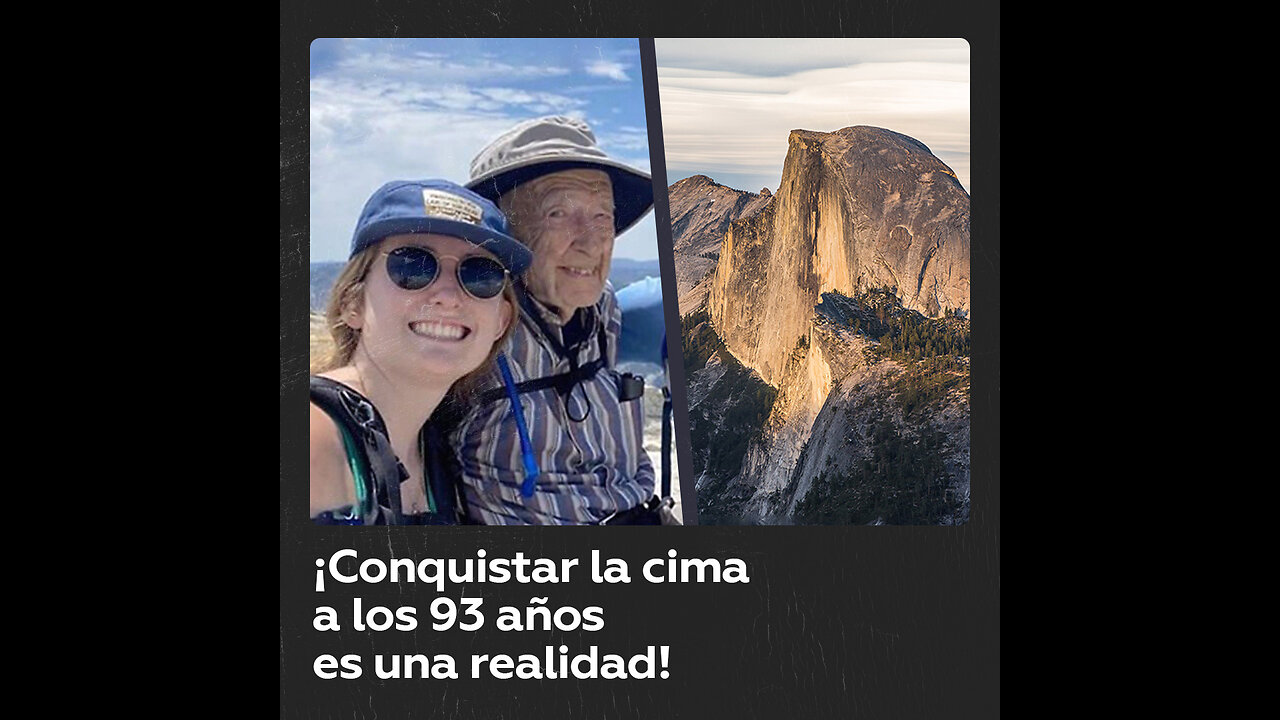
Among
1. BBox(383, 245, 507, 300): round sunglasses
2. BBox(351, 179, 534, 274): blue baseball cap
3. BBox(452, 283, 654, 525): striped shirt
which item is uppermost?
BBox(351, 179, 534, 274): blue baseball cap

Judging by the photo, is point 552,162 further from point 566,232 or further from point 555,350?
point 555,350

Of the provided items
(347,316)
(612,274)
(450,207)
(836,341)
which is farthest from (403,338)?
(836,341)

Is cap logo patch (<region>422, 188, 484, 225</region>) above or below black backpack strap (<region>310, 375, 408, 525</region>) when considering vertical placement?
above

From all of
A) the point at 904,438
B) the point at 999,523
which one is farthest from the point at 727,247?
the point at 999,523

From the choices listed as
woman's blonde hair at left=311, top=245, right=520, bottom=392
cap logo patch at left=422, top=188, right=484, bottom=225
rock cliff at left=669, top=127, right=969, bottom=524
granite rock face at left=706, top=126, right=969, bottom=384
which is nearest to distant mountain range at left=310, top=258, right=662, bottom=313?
woman's blonde hair at left=311, top=245, right=520, bottom=392

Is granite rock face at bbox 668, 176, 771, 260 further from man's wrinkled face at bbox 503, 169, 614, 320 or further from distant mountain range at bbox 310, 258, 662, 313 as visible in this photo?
man's wrinkled face at bbox 503, 169, 614, 320

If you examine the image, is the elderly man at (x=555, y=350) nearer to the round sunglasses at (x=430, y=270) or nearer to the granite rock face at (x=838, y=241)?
the round sunglasses at (x=430, y=270)

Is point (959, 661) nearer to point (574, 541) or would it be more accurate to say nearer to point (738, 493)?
point (738, 493)
